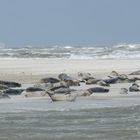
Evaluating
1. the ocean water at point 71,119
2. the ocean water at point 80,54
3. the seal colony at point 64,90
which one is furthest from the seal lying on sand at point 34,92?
the ocean water at point 80,54

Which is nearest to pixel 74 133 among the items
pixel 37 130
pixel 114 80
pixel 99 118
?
pixel 37 130

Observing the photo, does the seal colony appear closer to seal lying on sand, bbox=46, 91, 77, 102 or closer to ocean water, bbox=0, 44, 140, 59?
seal lying on sand, bbox=46, 91, 77, 102

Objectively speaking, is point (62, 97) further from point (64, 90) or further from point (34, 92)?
point (34, 92)

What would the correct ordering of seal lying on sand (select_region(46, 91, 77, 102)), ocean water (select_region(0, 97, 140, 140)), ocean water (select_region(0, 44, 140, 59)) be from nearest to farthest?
ocean water (select_region(0, 97, 140, 140))
seal lying on sand (select_region(46, 91, 77, 102))
ocean water (select_region(0, 44, 140, 59))

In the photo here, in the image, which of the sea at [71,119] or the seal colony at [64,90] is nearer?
the sea at [71,119]

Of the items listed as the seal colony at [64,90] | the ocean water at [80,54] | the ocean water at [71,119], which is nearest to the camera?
the ocean water at [71,119]

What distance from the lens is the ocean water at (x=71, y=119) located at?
35.2ft

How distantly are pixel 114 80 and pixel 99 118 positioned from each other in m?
8.92

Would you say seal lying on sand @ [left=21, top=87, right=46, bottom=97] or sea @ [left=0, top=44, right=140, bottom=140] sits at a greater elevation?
sea @ [left=0, top=44, right=140, bottom=140]

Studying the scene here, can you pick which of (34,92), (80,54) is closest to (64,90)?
(34,92)

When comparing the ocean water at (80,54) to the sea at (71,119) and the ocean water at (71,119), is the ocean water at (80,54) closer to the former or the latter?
the sea at (71,119)

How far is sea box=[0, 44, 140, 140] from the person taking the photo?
10.7 metres

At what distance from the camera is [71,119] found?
42.1 ft

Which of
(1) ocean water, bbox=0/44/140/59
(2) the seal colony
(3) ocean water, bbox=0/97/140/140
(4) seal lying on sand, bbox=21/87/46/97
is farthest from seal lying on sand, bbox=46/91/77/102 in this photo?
(1) ocean water, bbox=0/44/140/59
